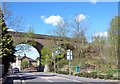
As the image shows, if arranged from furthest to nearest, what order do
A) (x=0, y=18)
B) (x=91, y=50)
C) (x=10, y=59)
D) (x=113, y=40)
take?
(x=91, y=50)
(x=113, y=40)
(x=10, y=59)
(x=0, y=18)

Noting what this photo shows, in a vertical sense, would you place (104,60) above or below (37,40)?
below

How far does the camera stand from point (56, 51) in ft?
240

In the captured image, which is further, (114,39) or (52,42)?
(52,42)

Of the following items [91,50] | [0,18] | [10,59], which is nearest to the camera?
[0,18]

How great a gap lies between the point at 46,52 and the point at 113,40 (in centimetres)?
2454

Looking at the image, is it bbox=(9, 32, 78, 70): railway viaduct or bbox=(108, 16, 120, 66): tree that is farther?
bbox=(9, 32, 78, 70): railway viaduct

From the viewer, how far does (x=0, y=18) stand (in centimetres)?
2873

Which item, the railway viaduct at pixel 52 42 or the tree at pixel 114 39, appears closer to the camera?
the tree at pixel 114 39

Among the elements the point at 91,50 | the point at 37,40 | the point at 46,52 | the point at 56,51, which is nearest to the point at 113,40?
the point at 91,50

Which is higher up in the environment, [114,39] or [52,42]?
[52,42]

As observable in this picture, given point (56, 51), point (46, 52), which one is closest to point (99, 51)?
point (56, 51)

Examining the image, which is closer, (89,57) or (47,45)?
(89,57)

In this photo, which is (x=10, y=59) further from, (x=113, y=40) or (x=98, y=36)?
(x=98, y=36)

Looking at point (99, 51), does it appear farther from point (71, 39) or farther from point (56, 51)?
point (56, 51)
